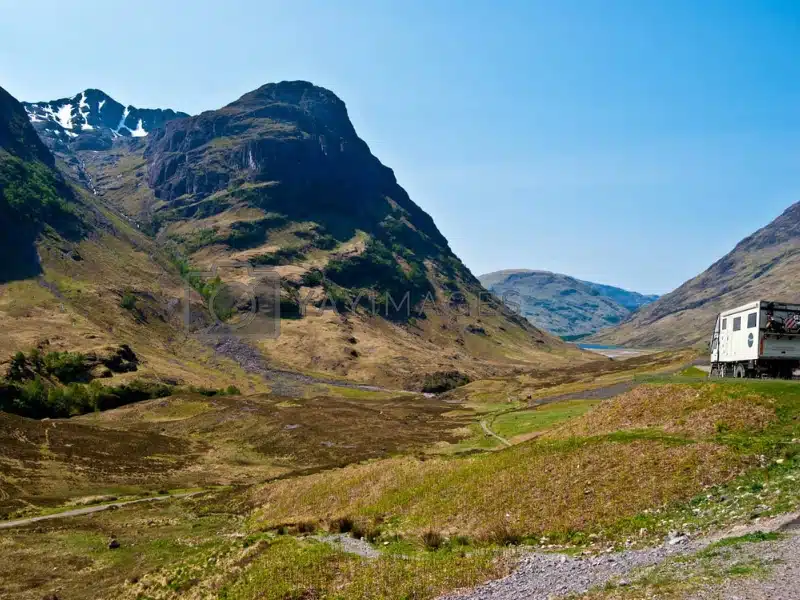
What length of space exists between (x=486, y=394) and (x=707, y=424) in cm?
12897

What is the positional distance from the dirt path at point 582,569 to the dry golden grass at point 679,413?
12.5 metres

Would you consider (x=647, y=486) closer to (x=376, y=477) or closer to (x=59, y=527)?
(x=376, y=477)

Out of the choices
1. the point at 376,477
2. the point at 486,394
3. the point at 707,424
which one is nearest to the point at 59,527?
the point at 376,477

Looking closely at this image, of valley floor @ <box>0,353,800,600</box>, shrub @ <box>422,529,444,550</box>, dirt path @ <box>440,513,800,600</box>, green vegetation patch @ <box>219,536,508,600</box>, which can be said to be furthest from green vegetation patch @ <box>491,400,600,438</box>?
dirt path @ <box>440,513,800,600</box>

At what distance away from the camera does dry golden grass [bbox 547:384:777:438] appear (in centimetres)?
3164

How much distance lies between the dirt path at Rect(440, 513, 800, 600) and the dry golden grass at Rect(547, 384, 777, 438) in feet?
41.0

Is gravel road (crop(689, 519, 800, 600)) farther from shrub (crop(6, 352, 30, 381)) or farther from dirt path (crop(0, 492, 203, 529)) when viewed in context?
shrub (crop(6, 352, 30, 381))

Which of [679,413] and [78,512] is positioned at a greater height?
[679,413]

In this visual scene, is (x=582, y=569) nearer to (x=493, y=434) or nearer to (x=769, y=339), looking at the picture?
(x=769, y=339)

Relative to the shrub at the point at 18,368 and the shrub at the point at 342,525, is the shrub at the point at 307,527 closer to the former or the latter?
the shrub at the point at 342,525

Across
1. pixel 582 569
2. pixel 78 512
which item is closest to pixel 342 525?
pixel 582 569

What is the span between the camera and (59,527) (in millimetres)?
50750

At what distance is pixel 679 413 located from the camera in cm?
3575

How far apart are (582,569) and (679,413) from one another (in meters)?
20.2
